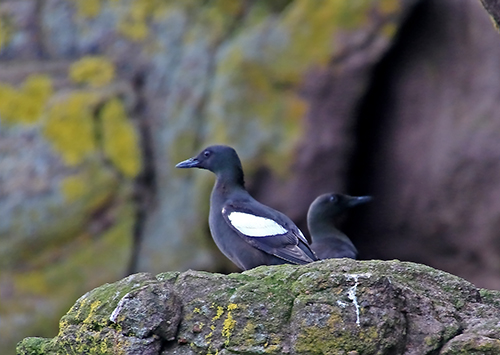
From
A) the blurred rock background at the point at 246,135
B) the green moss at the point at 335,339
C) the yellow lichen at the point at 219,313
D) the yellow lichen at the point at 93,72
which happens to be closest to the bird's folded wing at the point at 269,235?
the yellow lichen at the point at 219,313

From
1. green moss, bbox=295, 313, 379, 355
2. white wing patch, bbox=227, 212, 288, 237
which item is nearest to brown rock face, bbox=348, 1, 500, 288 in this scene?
white wing patch, bbox=227, 212, 288, 237

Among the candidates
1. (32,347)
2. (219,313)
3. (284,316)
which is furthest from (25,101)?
(284,316)

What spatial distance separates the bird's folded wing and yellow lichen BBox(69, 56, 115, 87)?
17.9 feet

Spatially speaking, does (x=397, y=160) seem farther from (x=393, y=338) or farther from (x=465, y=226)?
(x=393, y=338)

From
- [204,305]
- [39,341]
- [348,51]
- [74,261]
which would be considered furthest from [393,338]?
[74,261]

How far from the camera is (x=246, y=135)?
10.2 meters

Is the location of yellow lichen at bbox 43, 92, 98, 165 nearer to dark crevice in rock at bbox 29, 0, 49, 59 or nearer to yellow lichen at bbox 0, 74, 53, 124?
yellow lichen at bbox 0, 74, 53, 124

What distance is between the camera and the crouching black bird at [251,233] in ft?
18.7

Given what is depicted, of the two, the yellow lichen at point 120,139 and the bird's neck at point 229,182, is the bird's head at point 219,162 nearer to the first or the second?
the bird's neck at point 229,182

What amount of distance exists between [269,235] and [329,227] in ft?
5.79

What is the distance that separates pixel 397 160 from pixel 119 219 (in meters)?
3.41

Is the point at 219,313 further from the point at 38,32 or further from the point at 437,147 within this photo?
the point at 38,32

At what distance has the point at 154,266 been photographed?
10.2m

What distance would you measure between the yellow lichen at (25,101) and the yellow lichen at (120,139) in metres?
0.82
